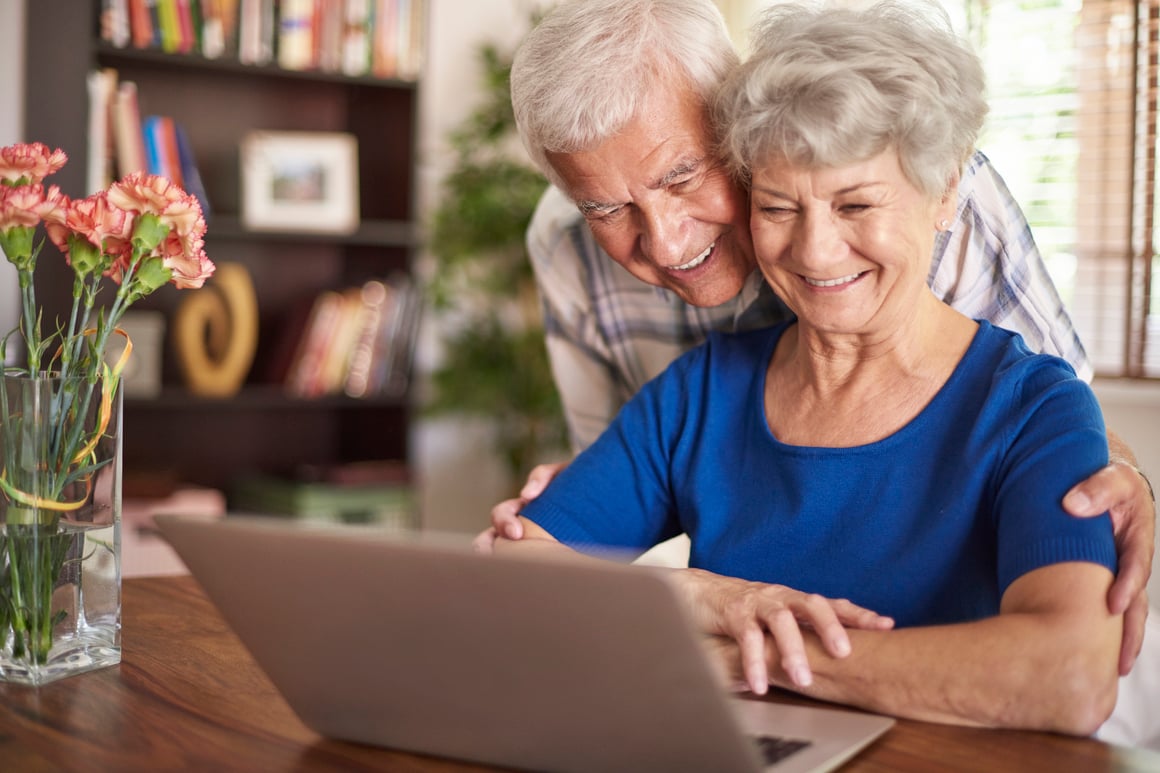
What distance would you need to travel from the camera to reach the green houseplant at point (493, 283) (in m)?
3.89

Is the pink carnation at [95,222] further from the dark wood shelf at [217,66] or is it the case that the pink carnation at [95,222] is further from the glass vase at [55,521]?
the dark wood shelf at [217,66]

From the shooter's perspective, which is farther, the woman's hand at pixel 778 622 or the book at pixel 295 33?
the book at pixel 295 33

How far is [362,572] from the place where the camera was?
80 centimetres

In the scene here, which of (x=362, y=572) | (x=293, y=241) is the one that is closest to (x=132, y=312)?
(x=293, y=241)

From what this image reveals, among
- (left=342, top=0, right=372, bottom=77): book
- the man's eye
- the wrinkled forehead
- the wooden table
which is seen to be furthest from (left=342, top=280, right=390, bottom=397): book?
the wooden table

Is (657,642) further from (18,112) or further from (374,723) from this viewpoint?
(18,112)

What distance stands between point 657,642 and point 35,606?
0.62m

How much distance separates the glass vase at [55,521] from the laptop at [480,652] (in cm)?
23

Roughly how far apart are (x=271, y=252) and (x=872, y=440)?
2.92 meters

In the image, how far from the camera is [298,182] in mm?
3693

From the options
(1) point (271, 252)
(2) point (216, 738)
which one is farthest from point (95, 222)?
(1) point (271, 252)

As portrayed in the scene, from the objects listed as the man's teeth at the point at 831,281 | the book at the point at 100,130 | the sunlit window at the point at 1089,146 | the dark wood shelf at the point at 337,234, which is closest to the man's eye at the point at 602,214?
the man's teeth at the point at 831,281

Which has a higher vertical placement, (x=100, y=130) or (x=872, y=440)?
(x=100, y=130)

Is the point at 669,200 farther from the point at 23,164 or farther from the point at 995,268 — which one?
the point at 23,164
